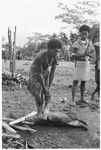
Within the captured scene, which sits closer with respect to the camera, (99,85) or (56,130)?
(56,130)

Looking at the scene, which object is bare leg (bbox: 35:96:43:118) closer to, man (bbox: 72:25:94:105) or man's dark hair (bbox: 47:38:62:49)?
man's dark hair (bbox: 47:38:62:49)

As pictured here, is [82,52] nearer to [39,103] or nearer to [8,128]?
[39,103]

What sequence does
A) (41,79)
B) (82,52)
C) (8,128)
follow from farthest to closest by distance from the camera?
(82,52)
(41,79)
(8,128)

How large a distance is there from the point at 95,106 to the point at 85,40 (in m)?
1.32

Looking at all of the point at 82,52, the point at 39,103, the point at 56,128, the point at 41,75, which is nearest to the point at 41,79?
the point at 41,75

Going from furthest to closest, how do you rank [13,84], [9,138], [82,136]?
[13,84]
[82,136]
[9,138]

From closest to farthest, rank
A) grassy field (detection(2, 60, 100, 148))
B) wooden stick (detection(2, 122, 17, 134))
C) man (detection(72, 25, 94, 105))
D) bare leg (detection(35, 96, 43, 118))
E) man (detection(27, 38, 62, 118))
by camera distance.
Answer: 1. grassy field (detection(2, 60, 100, 148))
2. wooden stick (detection(2, 122, 17, 134))
3. man (detection(27, 38, 62, 118))
4. bare leg (detection(35, 96, 43, 118))
5. man (detection(72, 25, 94, 105))

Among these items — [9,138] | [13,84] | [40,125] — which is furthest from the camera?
[13,84]

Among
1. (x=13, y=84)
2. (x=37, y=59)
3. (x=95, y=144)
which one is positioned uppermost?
(x=37, y=59)

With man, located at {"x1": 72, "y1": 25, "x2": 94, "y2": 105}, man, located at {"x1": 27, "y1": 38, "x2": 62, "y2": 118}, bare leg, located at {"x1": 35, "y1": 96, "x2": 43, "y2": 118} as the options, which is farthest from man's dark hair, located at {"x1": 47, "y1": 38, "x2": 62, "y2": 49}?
man, located at {"x1": 72, "y1": 25, "x2": 94, "y2": 105}

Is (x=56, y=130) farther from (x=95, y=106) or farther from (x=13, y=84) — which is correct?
(x=13, y=84)

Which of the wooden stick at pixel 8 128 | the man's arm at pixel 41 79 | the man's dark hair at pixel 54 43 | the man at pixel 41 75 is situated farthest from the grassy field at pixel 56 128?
the man's dark hair at pixel 54 43

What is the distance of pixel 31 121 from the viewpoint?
15.8 feet

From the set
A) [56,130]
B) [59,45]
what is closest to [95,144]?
[56,130]
